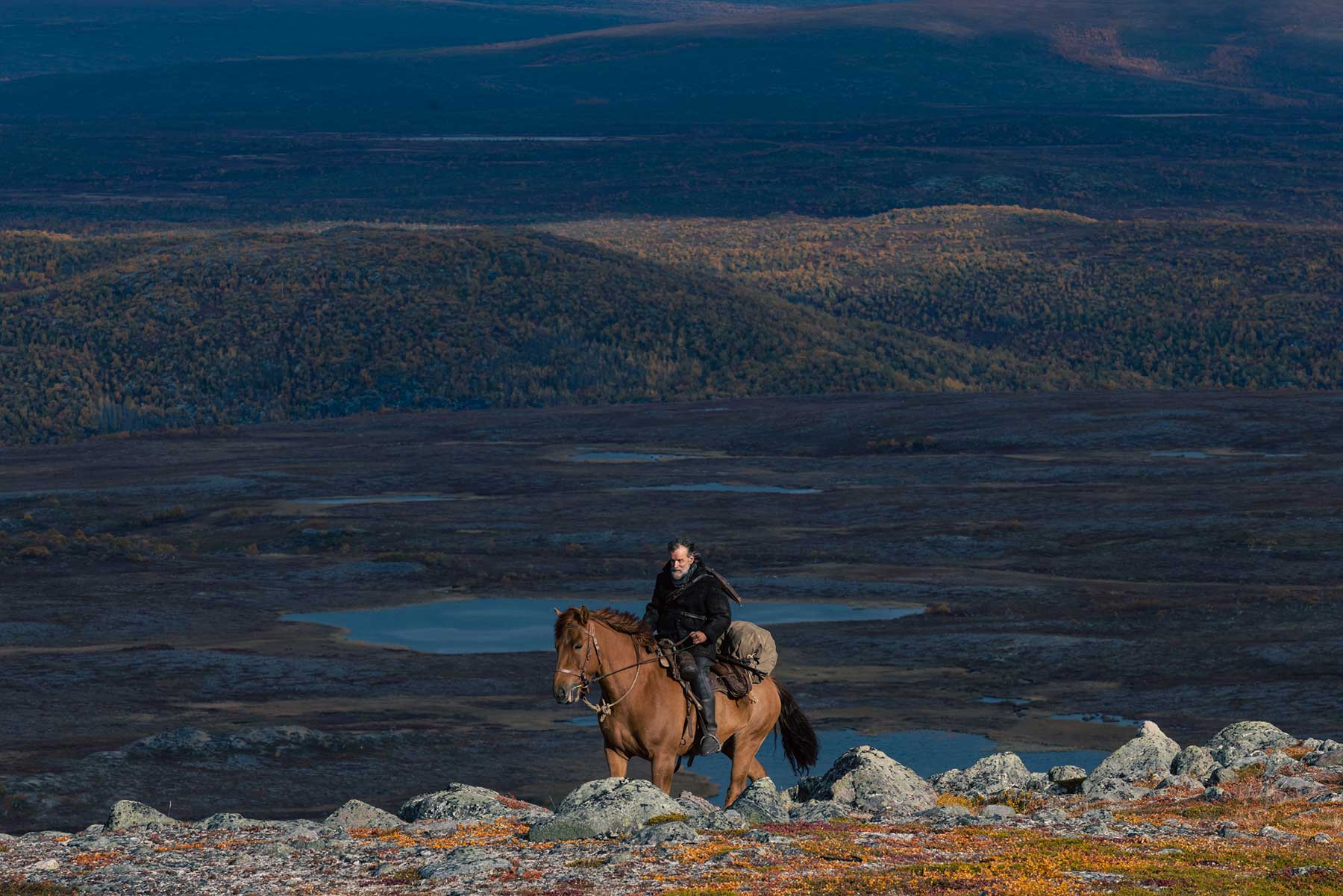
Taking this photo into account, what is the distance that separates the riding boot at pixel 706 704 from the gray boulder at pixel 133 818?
5.56 m

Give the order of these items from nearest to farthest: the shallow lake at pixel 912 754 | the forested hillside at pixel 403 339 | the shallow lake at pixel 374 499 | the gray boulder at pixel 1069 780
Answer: the gray boulder at pixel 1069 780, the shallow lake at pixel 912 754, the shallow lake at pixel 374 499, the forested hillside at pixel 403 339

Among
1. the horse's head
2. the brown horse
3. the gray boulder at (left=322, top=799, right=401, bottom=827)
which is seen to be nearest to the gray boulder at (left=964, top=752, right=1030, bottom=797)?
the brown horse

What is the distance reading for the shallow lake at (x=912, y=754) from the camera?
102 ft

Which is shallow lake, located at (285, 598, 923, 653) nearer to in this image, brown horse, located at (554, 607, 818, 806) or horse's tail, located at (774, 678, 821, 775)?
horse's tail, located at (774, 678, 821, 775)

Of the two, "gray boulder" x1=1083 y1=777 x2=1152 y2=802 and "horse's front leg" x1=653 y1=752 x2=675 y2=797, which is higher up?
"horse's front leg" x1=653 y1=752 x2=675 y2=797

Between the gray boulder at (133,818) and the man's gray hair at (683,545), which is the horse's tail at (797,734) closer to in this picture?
the man's gray hair at (683,545)

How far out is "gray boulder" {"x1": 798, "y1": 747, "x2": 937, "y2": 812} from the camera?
20.6 meters

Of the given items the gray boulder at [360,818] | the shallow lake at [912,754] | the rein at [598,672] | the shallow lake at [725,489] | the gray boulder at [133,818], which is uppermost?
the rein at [598,672]

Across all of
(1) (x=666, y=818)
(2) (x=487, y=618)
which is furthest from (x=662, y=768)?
(2) (x=487, y=618)

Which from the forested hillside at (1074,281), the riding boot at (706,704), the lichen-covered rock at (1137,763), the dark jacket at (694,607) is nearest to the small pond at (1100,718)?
the lichen-covered rock at (1137,763)

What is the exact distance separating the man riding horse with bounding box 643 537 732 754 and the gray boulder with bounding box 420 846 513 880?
2.98 meters

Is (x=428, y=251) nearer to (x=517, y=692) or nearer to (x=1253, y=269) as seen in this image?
(x=1253, y=269)

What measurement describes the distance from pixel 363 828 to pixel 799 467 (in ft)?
171

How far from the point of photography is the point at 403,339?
10988 centimetres
